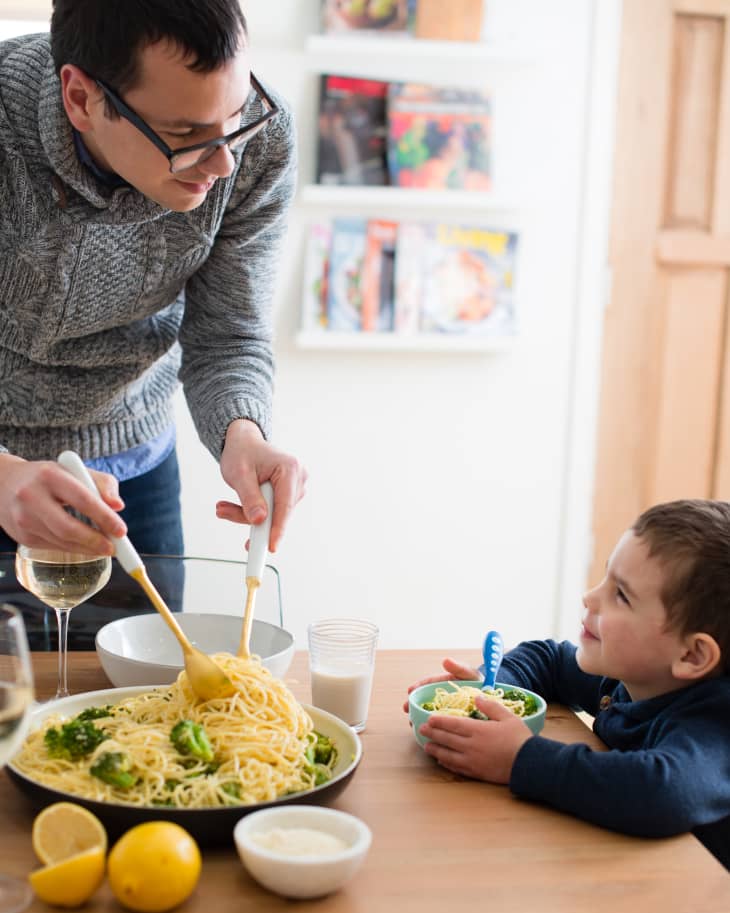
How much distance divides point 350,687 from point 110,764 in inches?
14.9

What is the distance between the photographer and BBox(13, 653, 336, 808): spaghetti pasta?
97 cm

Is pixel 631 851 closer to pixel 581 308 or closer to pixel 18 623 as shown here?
pixel 18 623

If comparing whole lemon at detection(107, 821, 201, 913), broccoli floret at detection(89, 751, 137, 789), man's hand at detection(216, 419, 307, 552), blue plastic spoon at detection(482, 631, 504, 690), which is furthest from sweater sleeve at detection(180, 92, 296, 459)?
whole lemon at detection(107, 821, 201, 913)

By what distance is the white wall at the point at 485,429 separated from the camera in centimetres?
335

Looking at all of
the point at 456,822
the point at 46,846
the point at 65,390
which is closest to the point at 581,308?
the point at 65,390

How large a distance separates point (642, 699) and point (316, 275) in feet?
6.99

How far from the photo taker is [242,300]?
1848 millimetres

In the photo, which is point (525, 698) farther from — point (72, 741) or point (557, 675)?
point (72, 741)

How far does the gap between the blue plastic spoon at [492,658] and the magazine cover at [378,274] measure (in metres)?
2.04

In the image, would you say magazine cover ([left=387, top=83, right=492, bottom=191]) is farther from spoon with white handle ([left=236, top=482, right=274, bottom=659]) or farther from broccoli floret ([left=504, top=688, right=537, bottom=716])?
broccoli floret ([left=504, top=688, right=537, bottom=716])

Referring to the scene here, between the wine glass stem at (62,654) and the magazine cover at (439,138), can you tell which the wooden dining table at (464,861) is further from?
the magazine cover at (439,138)

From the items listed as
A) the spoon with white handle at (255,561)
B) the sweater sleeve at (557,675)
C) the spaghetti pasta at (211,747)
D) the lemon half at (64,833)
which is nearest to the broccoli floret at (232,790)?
the spaghetti pasta at (211,747)

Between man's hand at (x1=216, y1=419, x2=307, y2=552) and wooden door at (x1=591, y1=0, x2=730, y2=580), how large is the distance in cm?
221

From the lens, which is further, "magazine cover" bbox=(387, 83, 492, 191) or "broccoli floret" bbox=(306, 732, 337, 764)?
"magazine cover" bbox=(387, 83, 492, 191)
